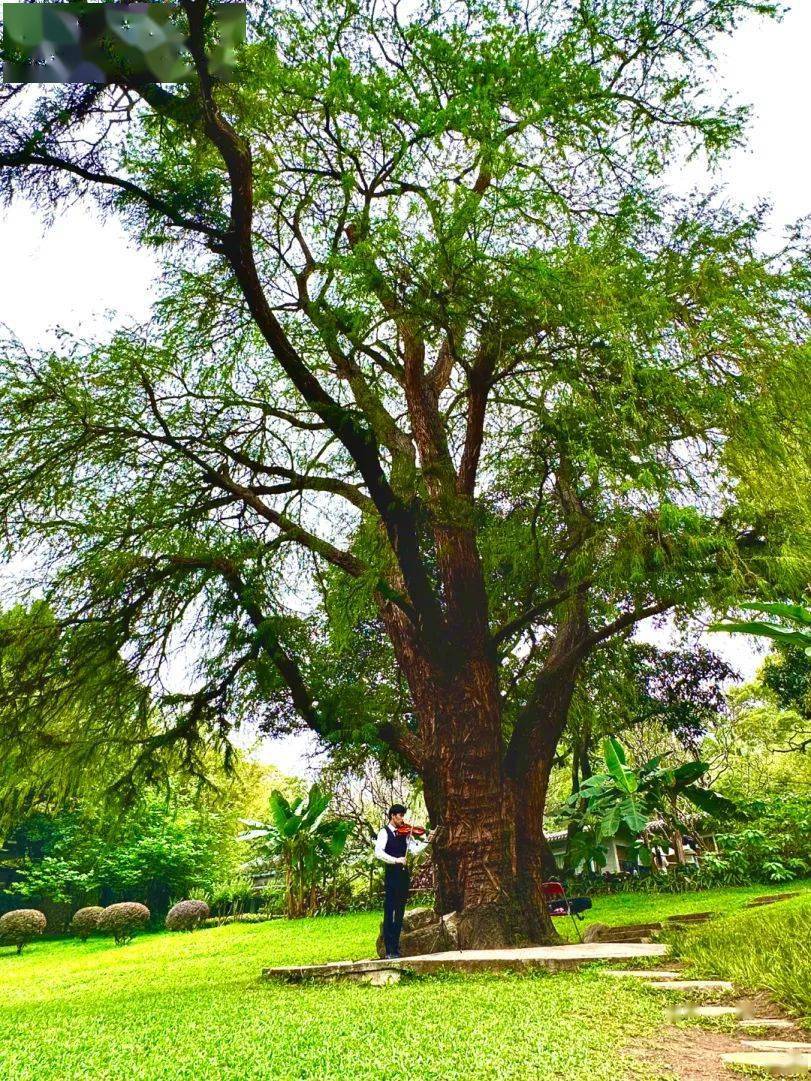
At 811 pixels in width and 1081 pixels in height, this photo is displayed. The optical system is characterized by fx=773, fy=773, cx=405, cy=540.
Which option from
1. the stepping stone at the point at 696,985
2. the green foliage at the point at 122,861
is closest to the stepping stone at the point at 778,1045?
the stepping stone at the point at 696,985

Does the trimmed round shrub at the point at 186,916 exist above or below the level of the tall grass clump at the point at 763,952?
above

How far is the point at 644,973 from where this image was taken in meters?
5.50

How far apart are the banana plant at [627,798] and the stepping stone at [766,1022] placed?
3753 millimetres

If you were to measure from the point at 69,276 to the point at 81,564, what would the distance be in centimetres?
274

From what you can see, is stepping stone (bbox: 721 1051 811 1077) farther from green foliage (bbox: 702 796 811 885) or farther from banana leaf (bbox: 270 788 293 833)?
green foliage (bbox: 702 796 811 885)

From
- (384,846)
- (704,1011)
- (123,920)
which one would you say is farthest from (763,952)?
(123,920)

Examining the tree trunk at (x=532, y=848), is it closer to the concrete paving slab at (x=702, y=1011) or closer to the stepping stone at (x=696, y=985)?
the stepping stone at (x=696, y=985)

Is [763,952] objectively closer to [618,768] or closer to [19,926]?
[618,768]

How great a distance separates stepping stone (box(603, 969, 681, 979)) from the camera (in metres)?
5.31

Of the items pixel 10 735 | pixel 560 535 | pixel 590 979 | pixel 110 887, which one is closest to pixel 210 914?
pixel 110 887

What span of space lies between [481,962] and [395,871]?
127cm

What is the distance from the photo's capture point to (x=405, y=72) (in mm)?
7125

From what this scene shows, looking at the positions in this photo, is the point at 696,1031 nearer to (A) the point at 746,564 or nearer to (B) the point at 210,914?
(A) the point at 746,564

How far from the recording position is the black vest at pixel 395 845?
7.10 m
